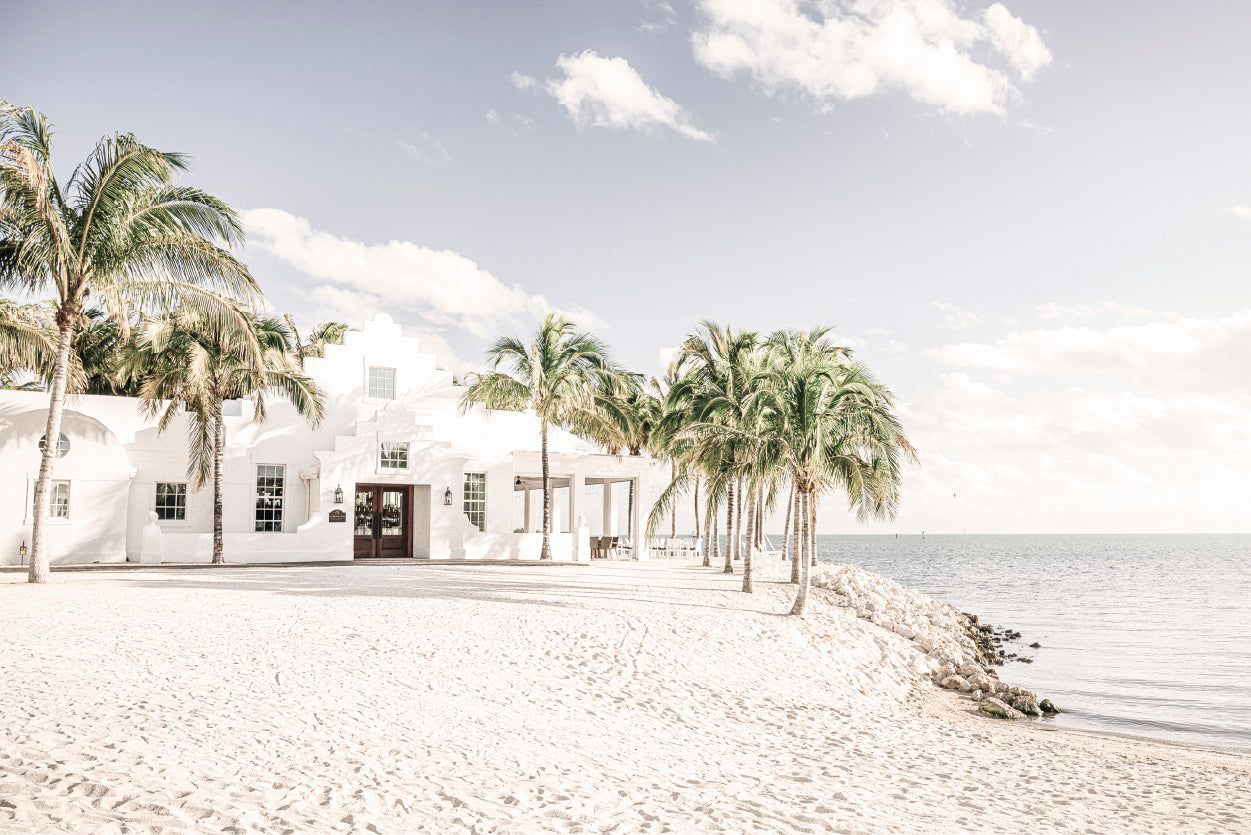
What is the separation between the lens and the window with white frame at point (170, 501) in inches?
925

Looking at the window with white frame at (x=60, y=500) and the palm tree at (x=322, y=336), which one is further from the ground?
the palm tree at (x=322, y=336)

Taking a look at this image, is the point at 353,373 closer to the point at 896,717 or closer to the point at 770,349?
the point at 770,349

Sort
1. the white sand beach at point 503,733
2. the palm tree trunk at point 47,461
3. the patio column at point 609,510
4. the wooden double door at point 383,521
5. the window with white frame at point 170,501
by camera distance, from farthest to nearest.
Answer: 1. the patio column at point 609,510
2. the wooden double door at point 383,521
3. the window with white frame at point 170,501
4. the palm tree trunk at point 47,461
5. the white sand beach at point 503,733

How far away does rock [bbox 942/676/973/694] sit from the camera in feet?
48.1

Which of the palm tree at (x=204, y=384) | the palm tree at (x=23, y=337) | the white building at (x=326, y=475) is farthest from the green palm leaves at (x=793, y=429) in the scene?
the palm tree at (x=23, y=337)

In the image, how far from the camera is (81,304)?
1558 centimetres

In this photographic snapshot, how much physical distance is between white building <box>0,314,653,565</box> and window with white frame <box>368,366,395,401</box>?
32 millimetres

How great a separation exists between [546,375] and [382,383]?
5.62 metres

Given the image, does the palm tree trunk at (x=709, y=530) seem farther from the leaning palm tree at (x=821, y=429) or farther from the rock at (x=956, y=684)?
the rock at (x=956, y=684)

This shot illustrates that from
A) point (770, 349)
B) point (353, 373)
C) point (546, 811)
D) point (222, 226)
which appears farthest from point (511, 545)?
point (546, 811)

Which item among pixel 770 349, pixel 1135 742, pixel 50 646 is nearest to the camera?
pixel 50 646

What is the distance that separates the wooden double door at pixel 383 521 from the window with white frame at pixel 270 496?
2.20m

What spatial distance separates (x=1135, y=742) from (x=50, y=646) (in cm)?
1450

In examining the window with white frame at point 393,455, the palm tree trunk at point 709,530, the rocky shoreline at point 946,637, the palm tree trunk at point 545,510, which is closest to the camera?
the rocky shoreline at point 946,637
